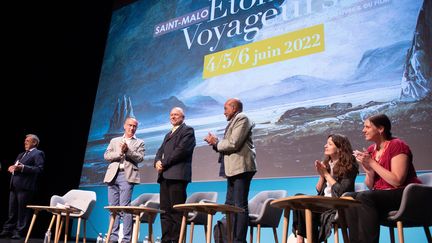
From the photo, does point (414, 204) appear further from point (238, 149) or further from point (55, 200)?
point (55, 200)

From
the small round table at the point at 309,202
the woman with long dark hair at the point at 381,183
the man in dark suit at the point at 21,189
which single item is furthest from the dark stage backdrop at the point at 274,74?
the small round table at the point at 309,202

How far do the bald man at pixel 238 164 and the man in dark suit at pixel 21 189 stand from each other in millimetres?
3237

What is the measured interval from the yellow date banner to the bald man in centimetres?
158

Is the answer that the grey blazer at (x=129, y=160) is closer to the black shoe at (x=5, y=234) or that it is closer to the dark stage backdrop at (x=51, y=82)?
the black shoe at (x=5, y=234)

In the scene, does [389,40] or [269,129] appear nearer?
[389,40]

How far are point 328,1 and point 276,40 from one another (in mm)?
703

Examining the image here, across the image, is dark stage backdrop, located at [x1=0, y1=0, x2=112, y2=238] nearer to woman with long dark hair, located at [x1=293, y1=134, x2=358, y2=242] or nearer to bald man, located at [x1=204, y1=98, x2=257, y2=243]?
bald man, located at [x1=204, y1=98, x2=257, y2=243]

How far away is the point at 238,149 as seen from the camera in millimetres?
3660

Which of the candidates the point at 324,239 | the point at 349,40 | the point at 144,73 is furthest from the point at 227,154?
the point at 144,73

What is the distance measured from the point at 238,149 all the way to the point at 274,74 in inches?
67.6

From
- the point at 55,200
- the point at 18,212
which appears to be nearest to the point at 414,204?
the point at 55,200

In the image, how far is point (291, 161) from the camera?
476 cm

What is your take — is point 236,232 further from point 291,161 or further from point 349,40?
point 349,40

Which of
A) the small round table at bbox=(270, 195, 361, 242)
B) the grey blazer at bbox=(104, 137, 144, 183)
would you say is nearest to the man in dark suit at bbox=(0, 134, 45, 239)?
the grey blazer at bbox=(104, 137, 144, 183)
